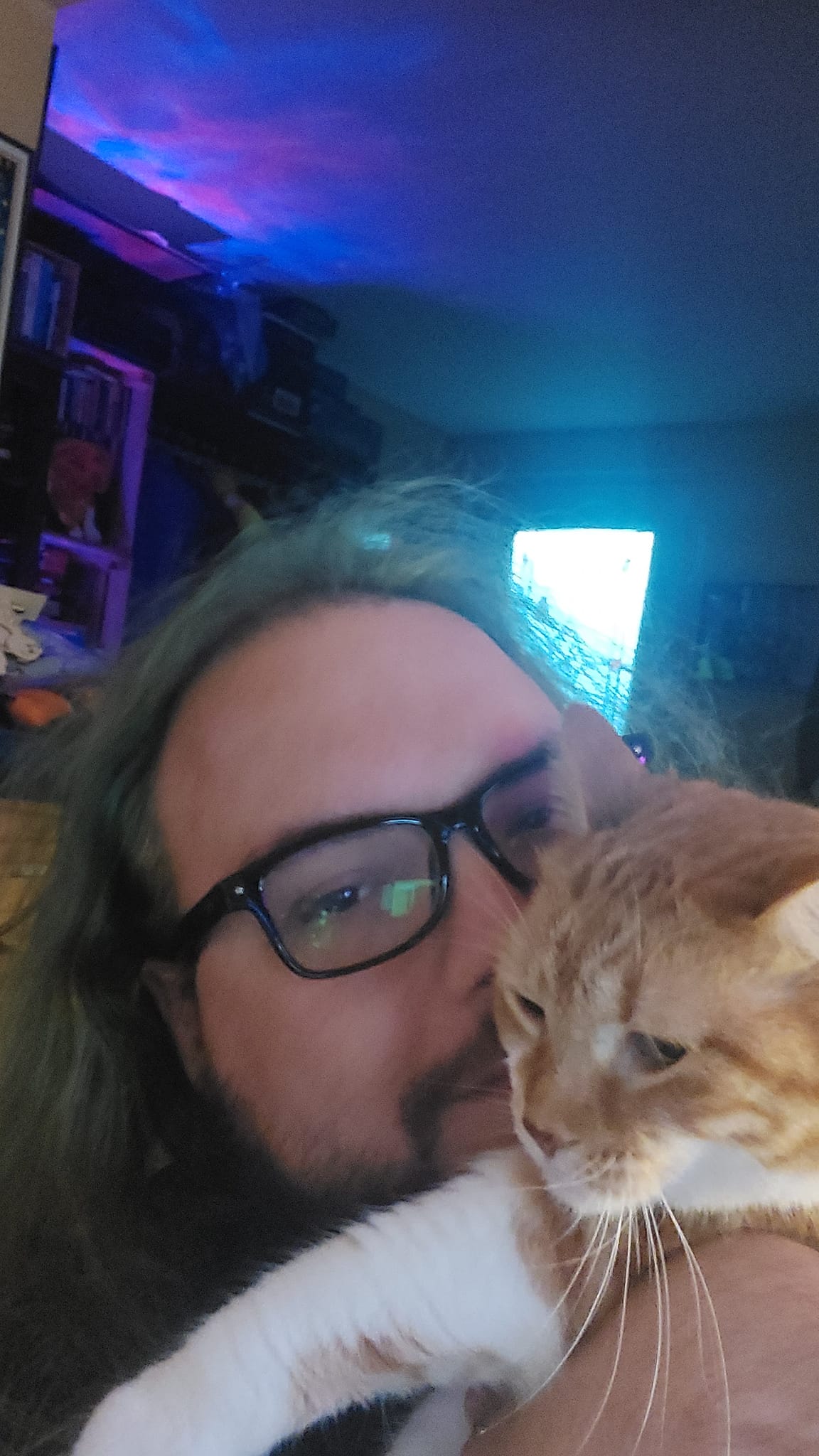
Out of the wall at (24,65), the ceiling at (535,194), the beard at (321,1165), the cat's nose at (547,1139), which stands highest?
the wall at (24,65)

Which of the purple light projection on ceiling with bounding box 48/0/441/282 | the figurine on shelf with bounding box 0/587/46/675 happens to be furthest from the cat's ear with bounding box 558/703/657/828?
the figurine on shelf with bounding box 0/587/46/675

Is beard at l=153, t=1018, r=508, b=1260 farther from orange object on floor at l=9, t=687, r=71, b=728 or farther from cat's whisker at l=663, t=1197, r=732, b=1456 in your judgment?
orange object on floor at l=9, t=687, r=71, b=728

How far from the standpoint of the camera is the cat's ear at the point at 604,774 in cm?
38

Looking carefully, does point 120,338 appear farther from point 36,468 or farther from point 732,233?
point 732,233

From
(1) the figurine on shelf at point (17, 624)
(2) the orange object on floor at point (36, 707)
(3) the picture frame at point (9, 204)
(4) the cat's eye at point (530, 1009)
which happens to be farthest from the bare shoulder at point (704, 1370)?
(3) the picture frame at point (9, 204)

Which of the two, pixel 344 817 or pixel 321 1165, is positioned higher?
pixel 344 817

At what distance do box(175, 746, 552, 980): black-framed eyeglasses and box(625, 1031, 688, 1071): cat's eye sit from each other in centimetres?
10

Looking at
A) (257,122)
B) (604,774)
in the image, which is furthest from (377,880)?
(257,122)

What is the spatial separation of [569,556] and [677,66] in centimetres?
36

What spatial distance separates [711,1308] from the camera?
10.8 inches

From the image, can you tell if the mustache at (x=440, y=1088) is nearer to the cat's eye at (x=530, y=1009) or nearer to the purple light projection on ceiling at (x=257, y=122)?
the cat's eye at (x=530, y=1009)

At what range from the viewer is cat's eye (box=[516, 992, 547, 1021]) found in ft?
1.25

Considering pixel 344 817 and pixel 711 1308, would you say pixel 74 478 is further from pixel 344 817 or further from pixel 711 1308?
pixel 711 1308

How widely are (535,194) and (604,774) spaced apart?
1.46 ft
